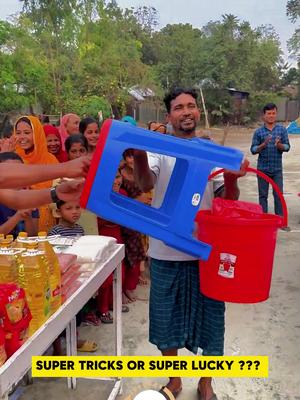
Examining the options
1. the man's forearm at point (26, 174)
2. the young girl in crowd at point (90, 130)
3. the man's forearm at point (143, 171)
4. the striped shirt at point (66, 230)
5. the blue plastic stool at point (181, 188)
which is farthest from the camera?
the young girl in crowd at point (90, 130)

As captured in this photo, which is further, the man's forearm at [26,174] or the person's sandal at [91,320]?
the person's sandal at [91,320]

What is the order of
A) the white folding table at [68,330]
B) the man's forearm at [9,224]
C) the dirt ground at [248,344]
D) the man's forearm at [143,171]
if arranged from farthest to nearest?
the dirt ground at [248,344]
the man's forearm at [9,224]
the man's forearm at [143,171]
the white folding table at [68,330]

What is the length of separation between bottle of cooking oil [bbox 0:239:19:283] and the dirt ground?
0.60 m

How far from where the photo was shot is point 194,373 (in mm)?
1352

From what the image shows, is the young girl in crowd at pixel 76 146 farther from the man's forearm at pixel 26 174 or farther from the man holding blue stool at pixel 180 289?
the man's forearm at pixel 26 174

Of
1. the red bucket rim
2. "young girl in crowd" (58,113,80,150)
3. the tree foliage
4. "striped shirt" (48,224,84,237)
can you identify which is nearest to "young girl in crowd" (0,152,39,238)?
"striped shirt" (48,224,84,237)

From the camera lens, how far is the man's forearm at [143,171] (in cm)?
208

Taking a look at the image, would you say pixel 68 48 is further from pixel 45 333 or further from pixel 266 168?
pixel 45 333

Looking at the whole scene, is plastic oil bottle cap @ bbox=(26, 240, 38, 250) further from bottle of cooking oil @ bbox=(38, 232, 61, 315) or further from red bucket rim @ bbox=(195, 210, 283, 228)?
red bucket rim @ bbox=(195, 210, 283, 228)

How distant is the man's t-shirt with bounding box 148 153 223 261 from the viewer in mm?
2271

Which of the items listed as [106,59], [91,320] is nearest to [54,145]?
[91,320]

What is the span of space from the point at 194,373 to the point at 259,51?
30714 millimetres

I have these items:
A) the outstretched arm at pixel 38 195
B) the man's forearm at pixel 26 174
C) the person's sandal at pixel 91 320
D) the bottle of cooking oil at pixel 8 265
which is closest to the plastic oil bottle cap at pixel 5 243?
the bottle of cooking oil at pixel 8 265

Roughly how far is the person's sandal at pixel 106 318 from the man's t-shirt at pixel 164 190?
1228mm
